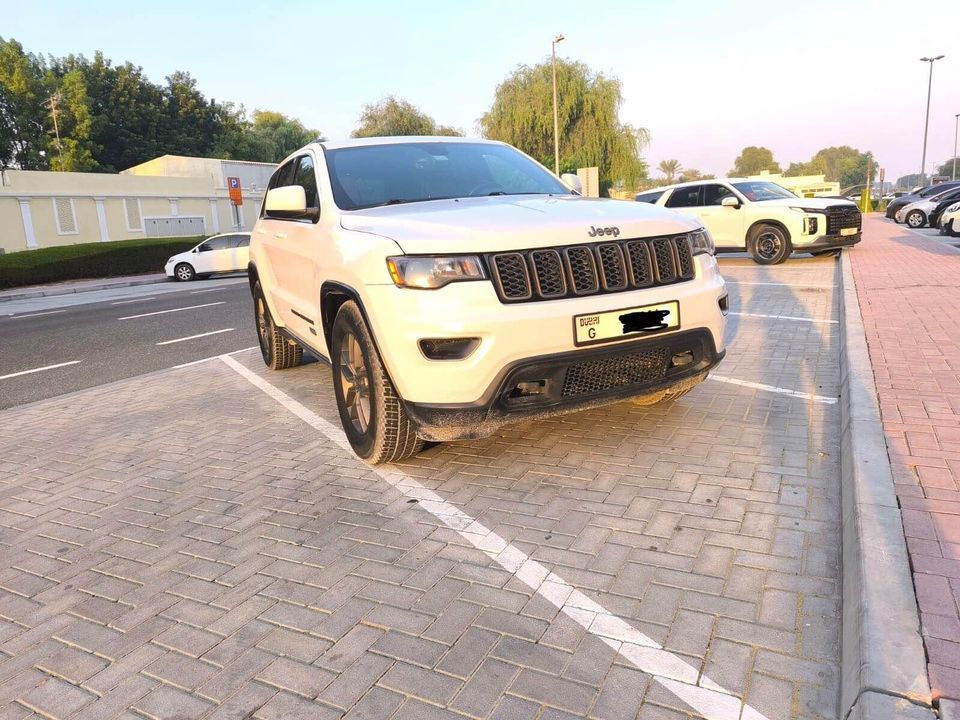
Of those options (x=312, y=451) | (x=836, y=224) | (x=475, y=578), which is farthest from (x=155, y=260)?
(x=475, y=578)

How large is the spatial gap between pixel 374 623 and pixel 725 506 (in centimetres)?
171

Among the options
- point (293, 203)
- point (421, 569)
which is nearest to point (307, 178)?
point (293, 203)

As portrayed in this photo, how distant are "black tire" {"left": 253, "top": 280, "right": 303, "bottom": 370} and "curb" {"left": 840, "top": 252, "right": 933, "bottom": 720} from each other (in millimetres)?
4720

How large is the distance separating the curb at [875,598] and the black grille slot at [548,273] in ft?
5.19

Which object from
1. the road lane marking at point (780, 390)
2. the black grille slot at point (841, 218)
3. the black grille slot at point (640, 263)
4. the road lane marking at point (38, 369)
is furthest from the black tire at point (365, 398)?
the black grille slot at point (841, 218)

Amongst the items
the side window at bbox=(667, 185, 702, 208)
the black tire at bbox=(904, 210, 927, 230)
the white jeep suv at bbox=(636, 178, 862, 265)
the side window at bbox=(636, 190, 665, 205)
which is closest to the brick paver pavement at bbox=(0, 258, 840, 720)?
the white jeep suv at bbox=(636, 178, 862, 265)

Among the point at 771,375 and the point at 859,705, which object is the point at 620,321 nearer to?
the point at 859,705

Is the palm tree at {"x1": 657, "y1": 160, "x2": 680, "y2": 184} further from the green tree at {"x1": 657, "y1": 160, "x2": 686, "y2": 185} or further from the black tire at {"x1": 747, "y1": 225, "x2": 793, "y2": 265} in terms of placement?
the black tire at {"x1": 747, "y1": 225, "x2": 793, "y2": 265}

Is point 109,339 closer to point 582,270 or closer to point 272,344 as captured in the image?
point 272,344

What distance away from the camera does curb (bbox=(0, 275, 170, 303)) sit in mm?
19672

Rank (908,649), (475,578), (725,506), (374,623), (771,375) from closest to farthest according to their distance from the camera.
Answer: (908,649) → (374,623) → (475,578) → (725,506) → (771,375)

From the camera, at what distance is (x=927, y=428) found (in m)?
3.81

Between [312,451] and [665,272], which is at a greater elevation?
[665,272]

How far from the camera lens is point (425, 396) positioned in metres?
3.34
